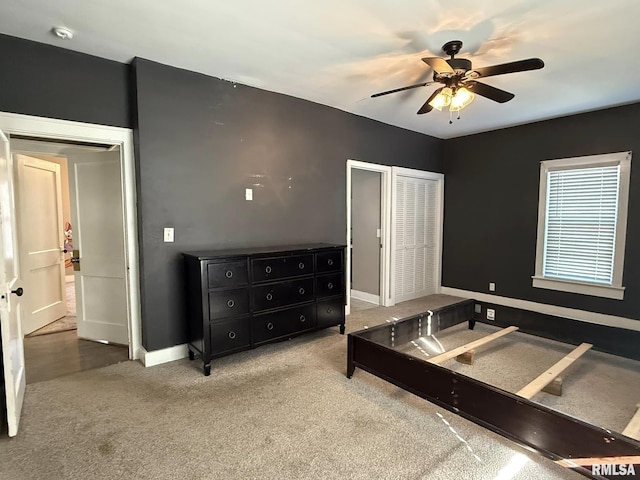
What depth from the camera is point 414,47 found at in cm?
263

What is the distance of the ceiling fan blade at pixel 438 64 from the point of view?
229cm

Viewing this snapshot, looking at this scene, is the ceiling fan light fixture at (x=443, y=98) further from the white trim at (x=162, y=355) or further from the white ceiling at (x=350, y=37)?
the white trim at (x=162, y=355)

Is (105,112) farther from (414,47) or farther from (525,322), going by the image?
(525,322)

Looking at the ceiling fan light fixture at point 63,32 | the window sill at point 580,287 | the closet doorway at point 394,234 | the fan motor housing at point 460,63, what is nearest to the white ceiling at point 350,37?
the ceiling fan light fixture at point 63,32

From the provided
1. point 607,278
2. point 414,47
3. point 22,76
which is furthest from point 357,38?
point 607,278

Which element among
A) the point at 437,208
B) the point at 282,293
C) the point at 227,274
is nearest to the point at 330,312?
the point at 282,293

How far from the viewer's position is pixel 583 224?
167 inches

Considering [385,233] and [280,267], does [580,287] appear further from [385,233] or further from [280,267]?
[280,267]

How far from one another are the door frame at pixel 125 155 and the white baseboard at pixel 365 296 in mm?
3314

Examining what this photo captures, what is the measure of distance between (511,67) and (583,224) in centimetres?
301

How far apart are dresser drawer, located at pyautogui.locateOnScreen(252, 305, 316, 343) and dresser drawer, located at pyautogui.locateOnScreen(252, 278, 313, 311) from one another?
0.29 ft

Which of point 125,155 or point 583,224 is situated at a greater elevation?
point 125,155

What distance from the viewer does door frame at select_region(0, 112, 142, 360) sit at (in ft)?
8.50

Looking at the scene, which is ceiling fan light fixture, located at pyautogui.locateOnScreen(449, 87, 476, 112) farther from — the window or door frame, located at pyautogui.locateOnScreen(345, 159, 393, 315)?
the window
